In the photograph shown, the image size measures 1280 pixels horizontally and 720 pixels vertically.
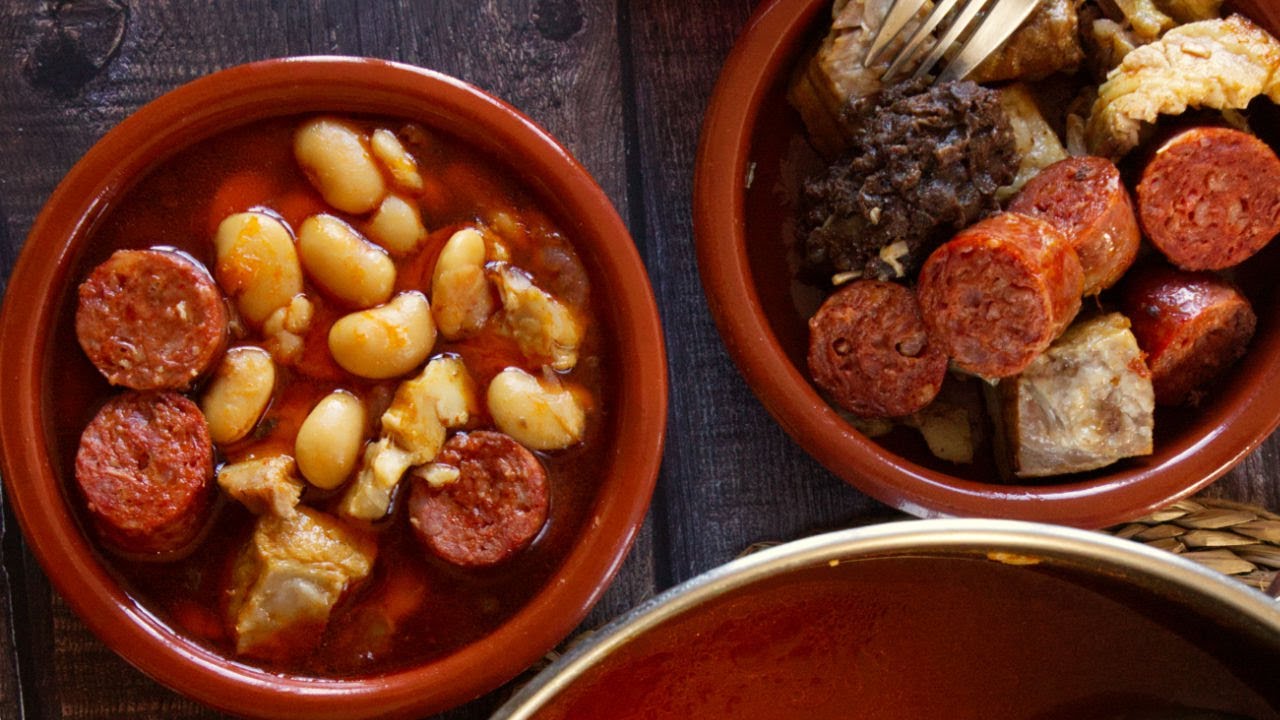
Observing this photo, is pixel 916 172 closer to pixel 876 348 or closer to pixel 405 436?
pixel 876 348

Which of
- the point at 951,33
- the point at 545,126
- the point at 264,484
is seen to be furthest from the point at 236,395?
the point at 951,33

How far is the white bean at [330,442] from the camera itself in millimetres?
1459

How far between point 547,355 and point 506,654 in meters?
0.35

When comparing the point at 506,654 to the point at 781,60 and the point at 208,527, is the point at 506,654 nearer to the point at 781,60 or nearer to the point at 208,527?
the point at 208,527

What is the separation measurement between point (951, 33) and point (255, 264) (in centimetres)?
90

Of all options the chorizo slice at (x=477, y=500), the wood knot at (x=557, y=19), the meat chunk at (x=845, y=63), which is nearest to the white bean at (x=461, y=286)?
the chorizo slice at (x=477, y=500)

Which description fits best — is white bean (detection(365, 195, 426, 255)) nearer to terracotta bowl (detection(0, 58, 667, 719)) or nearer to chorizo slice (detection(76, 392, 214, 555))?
terracotta bowl (detection(0, 58, 667, 719))

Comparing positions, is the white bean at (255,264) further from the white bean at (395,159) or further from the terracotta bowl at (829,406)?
the terracotta bowl at (829,406)

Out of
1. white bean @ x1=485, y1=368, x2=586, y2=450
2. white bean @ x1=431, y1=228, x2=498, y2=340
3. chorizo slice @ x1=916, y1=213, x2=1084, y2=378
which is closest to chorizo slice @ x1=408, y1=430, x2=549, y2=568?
white bean @ x1=485, y1=368, x2=586, y2=450

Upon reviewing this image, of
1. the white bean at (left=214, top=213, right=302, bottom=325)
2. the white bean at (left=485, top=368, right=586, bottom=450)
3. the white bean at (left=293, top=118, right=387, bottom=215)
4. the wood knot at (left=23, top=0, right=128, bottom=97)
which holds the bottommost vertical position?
the white bean at (left=485, top=368, right=586, bottom=450)

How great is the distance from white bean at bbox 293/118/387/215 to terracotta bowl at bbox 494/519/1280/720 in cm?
61

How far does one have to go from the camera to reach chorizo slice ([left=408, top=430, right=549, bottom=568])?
1482 millimetres

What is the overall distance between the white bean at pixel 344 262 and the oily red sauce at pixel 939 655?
1.75 feet

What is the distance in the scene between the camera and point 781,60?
1621mm
